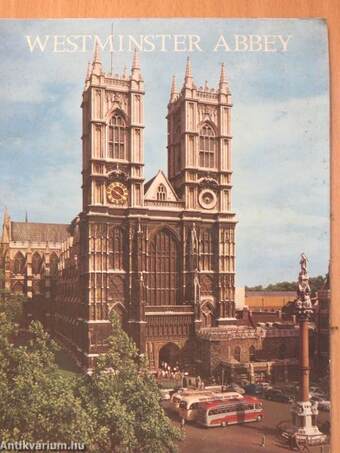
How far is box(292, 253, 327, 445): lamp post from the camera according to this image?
4.69 meters

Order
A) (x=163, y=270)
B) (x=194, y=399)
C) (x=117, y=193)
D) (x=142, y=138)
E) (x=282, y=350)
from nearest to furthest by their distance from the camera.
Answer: (x=194, y=399), (x=282, y=350), (x=142, y=138), (x=117, y=193), (x=163, y=270)

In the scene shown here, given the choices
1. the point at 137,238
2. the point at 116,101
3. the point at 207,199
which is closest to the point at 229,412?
the point at 137,238

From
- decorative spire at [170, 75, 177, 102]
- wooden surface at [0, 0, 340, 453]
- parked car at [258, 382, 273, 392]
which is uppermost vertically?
wooden surface at [0, 0, 340, 453]

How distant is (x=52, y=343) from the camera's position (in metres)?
4.92

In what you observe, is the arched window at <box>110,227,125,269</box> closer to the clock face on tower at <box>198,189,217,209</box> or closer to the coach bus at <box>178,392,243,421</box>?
the clock face on tower at <box>198,189,217,209</box>

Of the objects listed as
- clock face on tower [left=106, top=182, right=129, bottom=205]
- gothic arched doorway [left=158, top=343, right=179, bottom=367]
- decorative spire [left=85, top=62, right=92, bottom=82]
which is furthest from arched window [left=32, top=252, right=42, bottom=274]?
decorative spire [left=85, top=62, right=92, bottom=82]

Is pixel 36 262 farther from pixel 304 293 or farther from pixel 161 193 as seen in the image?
pixel 304 293

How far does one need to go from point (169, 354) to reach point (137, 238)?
4.26 ft

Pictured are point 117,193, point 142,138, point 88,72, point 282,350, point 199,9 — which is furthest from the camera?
point 117,193

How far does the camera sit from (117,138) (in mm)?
5512

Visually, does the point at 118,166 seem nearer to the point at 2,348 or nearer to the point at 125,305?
the point at 125,305

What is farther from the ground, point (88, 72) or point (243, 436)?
point (88, 72)

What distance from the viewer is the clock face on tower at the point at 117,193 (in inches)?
214

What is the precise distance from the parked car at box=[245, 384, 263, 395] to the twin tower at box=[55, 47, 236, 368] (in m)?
0.68
